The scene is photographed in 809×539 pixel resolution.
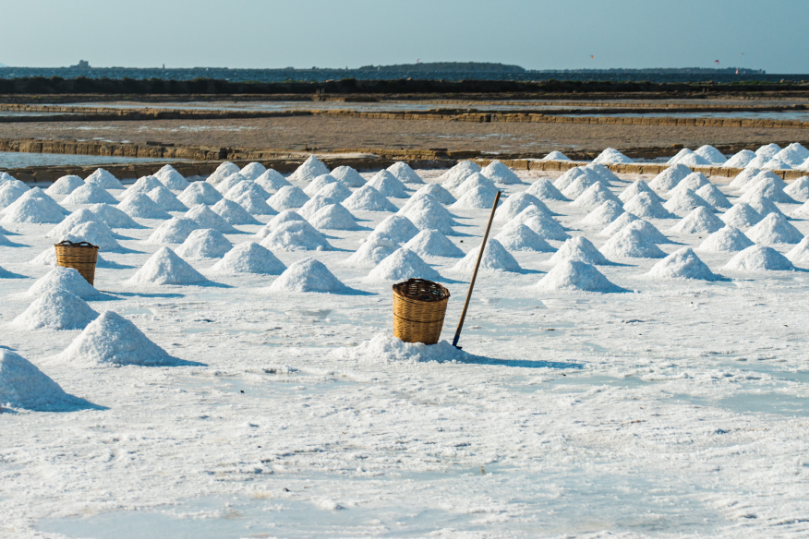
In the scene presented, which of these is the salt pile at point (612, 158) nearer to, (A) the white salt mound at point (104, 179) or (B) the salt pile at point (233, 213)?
(B) the salt pile at point (233, 213)

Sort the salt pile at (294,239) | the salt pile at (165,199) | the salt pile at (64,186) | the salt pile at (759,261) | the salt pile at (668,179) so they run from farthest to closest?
the salt pile at (668,179), the salt pile at (64,186), the salt pile at (165,199), the salt pile at (294,239), the salt pile at (759,261)

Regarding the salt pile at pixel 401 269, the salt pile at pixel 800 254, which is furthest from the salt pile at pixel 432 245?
the salt pile at pixel 800 254

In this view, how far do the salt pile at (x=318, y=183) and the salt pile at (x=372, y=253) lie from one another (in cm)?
382

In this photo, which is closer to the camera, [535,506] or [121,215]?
[535,506]

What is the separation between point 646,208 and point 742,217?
3.08 ft

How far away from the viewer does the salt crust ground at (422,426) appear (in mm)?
2645

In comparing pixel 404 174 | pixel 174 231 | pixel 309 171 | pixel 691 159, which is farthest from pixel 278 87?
pixel 174 231

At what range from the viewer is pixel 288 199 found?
9898 mm

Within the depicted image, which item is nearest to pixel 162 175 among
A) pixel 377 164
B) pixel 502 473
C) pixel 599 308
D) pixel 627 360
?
pixel 377 164

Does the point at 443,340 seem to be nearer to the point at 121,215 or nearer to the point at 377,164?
the point at 121,215

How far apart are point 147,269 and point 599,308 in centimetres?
267

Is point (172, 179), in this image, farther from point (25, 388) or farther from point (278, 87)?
point (278, 87)

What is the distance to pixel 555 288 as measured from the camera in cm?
584

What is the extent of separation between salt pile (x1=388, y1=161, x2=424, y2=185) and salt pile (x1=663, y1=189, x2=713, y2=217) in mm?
3172
